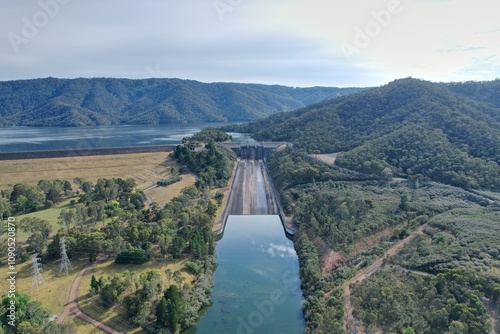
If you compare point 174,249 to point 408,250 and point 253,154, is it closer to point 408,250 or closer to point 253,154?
point 408,250

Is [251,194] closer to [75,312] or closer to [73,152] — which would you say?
[75,312]

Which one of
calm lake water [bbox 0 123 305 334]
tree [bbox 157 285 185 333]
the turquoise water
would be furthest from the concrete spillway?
tree [bbox 157 285 185 333]

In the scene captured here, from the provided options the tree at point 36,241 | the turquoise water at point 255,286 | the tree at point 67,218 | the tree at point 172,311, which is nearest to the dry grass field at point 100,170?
the tree at point 67,218

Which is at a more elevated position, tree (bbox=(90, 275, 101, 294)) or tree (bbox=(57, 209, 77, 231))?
tree (bbox=(57, 209, 77, 231))

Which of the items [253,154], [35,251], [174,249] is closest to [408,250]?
[174,249]

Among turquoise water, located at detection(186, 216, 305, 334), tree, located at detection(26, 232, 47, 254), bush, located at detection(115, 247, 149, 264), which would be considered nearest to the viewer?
turquoise water, located at detection(186, 216, 305, 334)

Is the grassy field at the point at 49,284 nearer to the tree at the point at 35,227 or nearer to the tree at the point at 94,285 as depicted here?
the tree at the point at 94,285

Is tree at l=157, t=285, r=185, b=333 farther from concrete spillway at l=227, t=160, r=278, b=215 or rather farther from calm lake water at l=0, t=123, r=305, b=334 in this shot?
concrete spillway at l=227, t=160, r=278, b=215
